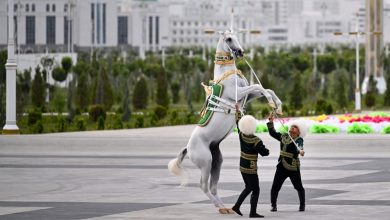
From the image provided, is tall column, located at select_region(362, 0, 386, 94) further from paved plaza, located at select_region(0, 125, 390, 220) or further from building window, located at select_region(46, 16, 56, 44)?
building window, located at select_region(46, 16, 56, 44)

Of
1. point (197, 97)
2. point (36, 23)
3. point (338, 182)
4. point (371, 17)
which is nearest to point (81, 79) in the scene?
point (197, 97)

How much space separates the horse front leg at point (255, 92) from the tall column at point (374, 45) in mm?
44805

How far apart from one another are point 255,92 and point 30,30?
4264 inches

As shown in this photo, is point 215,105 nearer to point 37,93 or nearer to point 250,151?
point 250,151

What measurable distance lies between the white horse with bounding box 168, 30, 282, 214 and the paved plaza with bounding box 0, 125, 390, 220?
399 mm

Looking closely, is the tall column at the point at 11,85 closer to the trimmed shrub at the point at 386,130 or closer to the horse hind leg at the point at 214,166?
the trimmed shrub at the point at 386,130

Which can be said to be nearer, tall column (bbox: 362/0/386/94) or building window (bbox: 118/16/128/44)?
tall column (bbox: 362/0/386/94)

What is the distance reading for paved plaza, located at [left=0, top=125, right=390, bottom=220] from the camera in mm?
15188

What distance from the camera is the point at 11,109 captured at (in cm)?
2912

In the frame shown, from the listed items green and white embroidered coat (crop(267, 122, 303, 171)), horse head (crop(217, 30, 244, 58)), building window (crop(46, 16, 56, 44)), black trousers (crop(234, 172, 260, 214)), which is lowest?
black trousers (crop(234, 172, 260, 214))

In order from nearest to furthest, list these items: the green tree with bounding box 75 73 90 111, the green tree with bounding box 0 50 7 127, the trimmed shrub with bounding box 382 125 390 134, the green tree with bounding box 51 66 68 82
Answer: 1. the trimmed shrub with bounding box 382 125 390 134
2. the green tree with bounding box 0 50 7 127
3. the green tree with bounding box 75 73 90 111
4. the green tree with bounding box 51 66 68 82

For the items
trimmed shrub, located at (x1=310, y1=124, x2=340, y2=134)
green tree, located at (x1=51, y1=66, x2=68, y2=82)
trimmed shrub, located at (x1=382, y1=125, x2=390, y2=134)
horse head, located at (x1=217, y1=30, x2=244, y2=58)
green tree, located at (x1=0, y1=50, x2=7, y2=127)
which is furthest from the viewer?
green tree, located at (x1=51, y1=66, x2=68, y2=82)

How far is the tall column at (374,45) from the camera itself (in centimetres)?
6247

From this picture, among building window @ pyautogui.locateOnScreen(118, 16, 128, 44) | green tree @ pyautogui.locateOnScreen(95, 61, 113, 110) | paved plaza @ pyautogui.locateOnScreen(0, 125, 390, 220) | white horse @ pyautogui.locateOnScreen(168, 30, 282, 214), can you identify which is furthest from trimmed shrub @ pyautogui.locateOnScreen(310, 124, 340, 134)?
building window @ pyautogui.locateOnScreen(118, 16, 128, 44)
